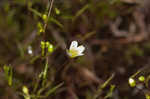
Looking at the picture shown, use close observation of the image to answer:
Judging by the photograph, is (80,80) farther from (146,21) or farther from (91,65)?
(146,21)

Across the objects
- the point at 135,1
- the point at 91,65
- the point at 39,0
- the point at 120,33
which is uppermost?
the point at 39,0

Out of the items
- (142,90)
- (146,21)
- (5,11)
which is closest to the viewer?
(142,90)

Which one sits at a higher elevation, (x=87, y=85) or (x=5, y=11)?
(x=5, y=11)

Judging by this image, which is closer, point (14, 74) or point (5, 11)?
point (14, 74)

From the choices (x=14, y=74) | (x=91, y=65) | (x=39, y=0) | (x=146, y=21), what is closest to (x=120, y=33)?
(x=146, y=21)

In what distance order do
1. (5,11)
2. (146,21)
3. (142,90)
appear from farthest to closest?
(146,21) < (5,11) < (142,90)

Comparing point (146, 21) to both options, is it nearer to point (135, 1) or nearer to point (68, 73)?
point (135, 1)
